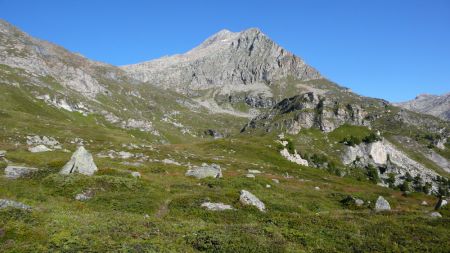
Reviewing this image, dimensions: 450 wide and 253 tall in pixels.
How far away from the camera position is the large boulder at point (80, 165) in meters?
46.9

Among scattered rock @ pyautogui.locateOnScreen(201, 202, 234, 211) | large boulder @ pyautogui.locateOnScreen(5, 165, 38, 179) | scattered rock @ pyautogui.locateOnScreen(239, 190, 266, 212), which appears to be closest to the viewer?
scattered rock @ pyautogui.locateOnScreen(201, 202, 234, 211)

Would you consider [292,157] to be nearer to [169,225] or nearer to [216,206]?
[216,206]

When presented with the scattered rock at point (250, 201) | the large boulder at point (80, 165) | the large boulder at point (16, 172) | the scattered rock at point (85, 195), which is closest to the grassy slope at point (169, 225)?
the scattered rock at point (85, 195)

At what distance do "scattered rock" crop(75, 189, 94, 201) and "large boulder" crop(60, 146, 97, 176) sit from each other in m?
9.24

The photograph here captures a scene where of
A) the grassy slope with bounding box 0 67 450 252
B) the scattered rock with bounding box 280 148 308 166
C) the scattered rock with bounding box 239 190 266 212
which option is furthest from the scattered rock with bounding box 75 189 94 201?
the scattered rock with bounding box 280 148 308 166

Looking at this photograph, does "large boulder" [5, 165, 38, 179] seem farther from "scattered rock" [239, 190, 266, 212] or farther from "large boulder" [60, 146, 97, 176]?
"scattered rock" [239, 190, 266, 212]

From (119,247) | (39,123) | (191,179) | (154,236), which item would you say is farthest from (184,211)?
(39,123)

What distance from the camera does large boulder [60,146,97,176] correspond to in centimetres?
4694

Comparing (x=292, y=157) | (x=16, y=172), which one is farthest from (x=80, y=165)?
(x=292, y=157)

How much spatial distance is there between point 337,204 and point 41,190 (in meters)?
36.7

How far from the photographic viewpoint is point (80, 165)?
157ft

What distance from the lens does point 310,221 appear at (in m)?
28.3

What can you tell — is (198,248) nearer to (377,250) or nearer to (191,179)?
(377,250)

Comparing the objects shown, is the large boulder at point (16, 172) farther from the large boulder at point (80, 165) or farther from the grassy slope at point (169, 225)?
the large boulder at point (80, 165)
